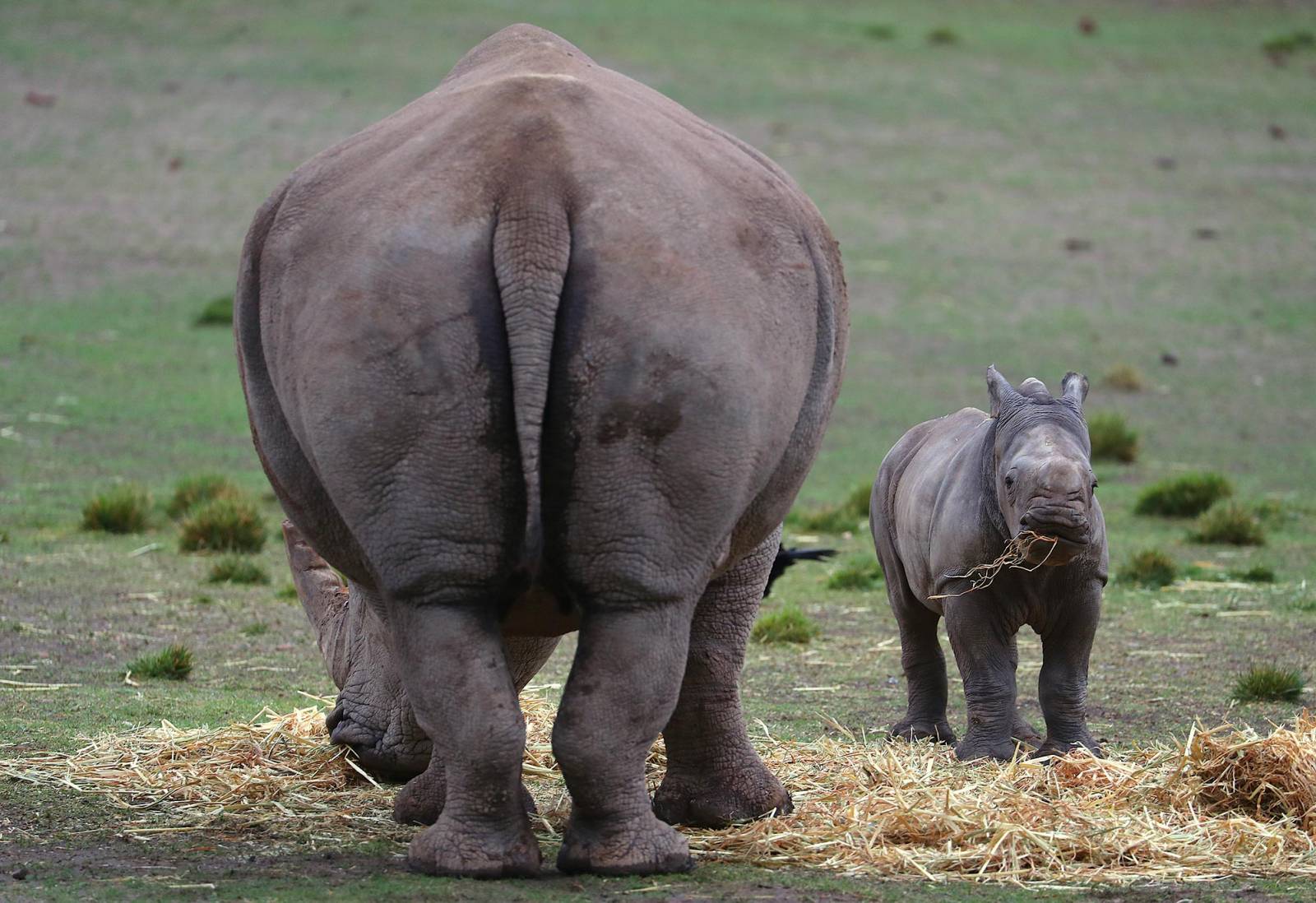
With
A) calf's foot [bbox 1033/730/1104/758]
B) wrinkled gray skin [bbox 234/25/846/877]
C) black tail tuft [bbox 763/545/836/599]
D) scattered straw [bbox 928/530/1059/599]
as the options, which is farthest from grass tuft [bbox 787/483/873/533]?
wrinkled gray skin [bbox 234/25/846/877]

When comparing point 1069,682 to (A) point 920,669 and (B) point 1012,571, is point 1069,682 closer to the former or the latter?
(B) point 1012,571

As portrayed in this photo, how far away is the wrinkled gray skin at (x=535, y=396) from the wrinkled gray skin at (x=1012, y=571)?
170cm

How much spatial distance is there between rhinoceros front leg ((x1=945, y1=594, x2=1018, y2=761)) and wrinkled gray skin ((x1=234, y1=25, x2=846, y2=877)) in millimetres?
2166

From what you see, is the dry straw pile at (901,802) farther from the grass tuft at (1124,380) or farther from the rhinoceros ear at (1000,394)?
the grass tuft at (1124,380)

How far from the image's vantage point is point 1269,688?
8.35m

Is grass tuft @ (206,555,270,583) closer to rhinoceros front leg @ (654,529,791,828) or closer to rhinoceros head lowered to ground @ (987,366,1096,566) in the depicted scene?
rhinoceros head lowered to ground @ (987,366,1096,566)

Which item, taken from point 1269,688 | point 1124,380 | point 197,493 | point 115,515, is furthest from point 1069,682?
point 1124,380

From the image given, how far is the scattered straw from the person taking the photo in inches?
271

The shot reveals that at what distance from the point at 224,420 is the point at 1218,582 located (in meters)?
9.13

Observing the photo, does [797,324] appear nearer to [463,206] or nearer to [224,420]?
[463,206]

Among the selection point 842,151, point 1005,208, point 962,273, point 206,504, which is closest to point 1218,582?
point 206,504

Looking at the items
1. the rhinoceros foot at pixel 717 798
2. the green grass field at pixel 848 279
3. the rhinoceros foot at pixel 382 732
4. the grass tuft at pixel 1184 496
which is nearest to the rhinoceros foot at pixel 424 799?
the green grass field at pixel 848 279

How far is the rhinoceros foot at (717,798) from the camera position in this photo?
239 inches

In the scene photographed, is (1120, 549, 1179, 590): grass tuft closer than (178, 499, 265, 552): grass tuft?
Yes
